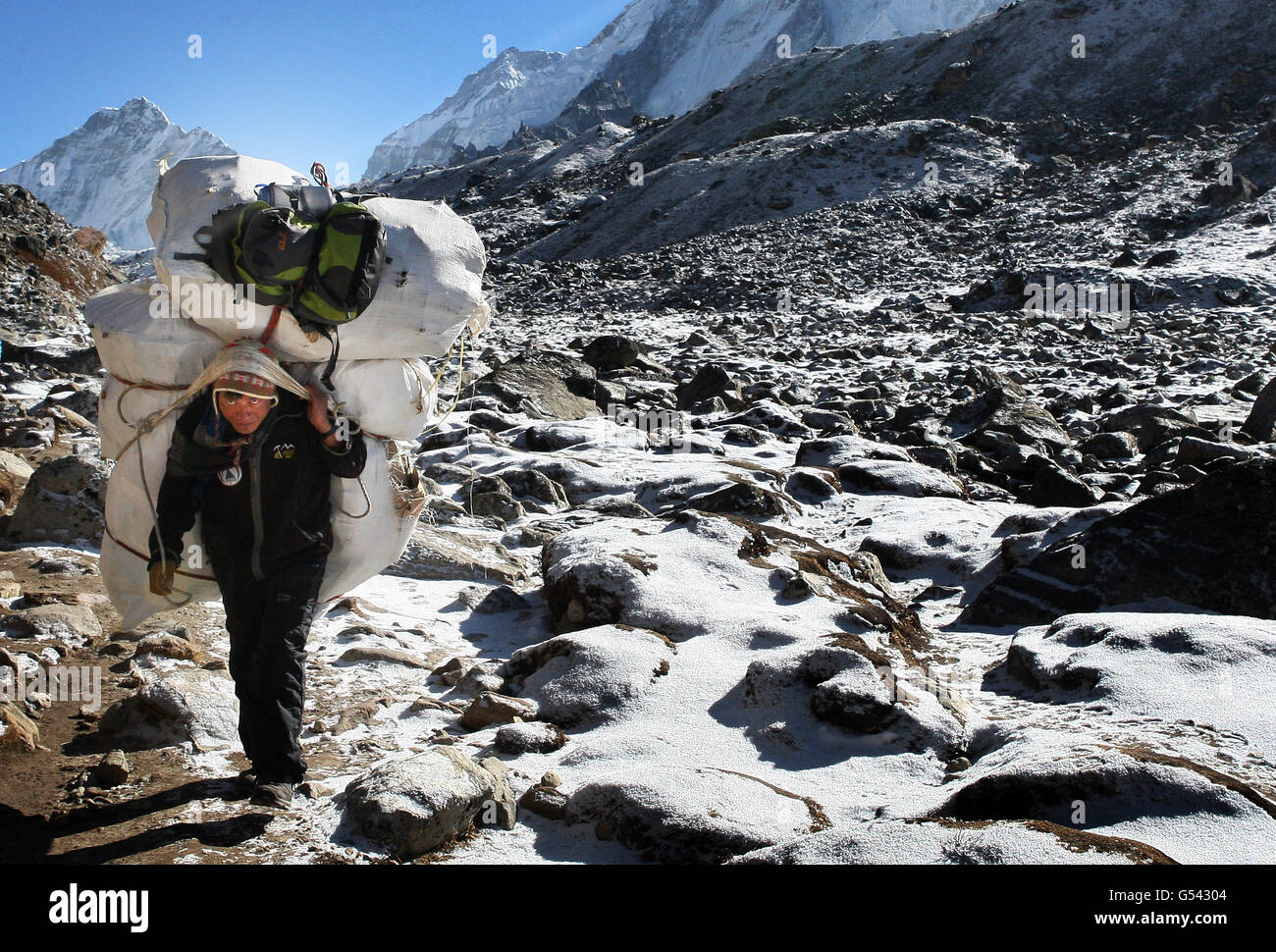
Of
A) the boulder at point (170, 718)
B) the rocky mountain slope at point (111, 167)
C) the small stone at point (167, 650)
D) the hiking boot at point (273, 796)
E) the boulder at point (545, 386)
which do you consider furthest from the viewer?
the rocky mountain slope at point (111, 167)

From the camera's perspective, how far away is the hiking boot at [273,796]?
2.81 metres

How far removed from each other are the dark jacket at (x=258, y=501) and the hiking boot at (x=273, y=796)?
26.0 inches

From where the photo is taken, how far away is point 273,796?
2816mm

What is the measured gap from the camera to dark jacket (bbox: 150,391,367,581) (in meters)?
3.02
